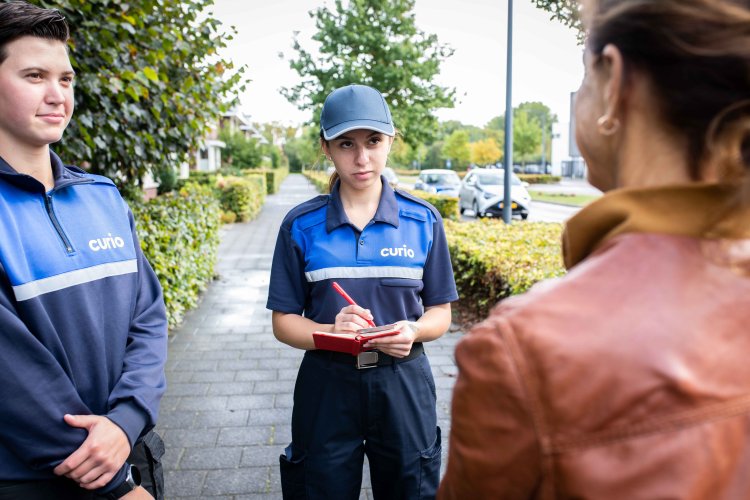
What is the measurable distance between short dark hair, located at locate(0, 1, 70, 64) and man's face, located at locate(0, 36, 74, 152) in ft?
0.05

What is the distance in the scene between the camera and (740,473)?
2.62 ft

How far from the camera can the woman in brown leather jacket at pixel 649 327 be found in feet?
2.61

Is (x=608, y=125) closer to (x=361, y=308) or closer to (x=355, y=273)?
(x=361, y=308)

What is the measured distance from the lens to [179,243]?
21.4 feet

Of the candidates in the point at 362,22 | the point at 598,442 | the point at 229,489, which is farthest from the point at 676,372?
the point at 362,22

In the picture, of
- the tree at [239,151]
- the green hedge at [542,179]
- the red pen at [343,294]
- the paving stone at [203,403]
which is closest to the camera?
the red pen at [343,294]

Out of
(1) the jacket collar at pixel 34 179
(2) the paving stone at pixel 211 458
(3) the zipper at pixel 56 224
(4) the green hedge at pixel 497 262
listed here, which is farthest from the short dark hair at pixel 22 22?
(4) the green hedge at pixel 497 262

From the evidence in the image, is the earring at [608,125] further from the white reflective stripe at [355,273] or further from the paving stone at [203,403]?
the paving stone at [203,403]

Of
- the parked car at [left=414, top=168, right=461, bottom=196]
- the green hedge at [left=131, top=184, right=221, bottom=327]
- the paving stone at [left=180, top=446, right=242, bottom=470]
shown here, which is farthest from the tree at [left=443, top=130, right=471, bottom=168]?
the paving stone at [left=180, top=446, right=242, bottom=470]

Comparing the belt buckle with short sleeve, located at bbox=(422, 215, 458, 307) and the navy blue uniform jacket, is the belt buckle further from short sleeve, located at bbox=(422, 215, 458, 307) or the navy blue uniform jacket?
the navy blue uniform jacket

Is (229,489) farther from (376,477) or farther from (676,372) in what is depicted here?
(676,372)

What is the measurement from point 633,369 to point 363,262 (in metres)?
1.49

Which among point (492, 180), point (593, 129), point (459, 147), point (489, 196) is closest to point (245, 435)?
point (593, 129)

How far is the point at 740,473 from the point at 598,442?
0.63ft
